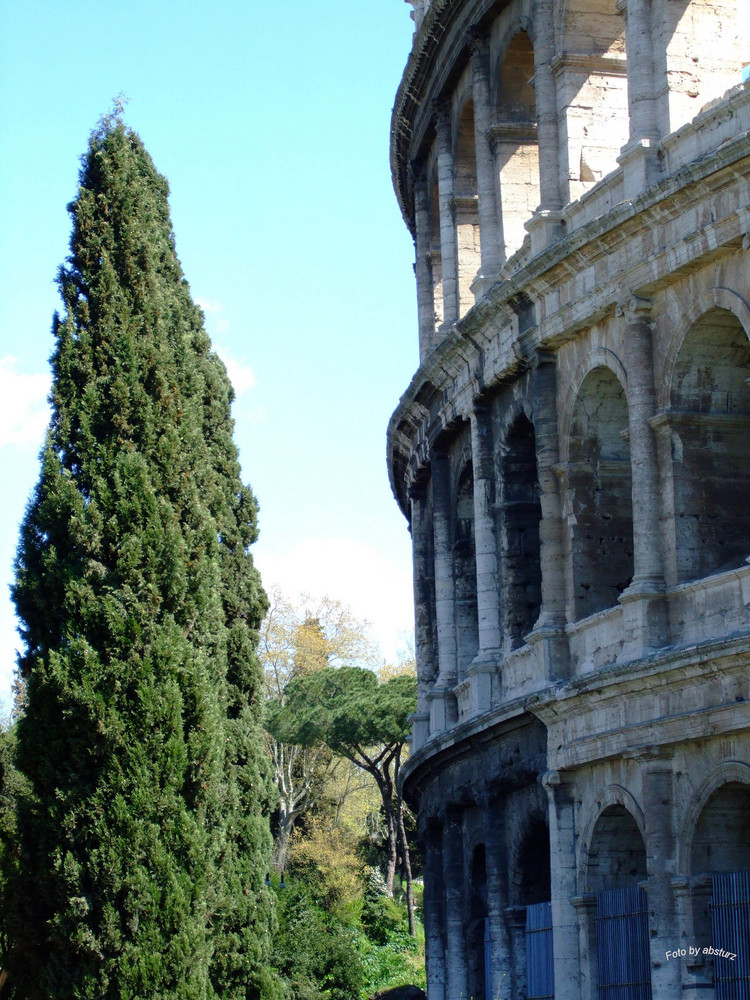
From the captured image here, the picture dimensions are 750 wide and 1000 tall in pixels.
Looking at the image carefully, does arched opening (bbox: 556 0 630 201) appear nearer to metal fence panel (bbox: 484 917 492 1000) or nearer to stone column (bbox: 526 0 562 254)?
stone column (bbox: 526 0 562 254)

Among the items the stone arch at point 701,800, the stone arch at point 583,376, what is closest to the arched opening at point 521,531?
the stone arch at point 583,376

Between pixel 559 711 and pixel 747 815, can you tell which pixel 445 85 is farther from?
pixel 747 815

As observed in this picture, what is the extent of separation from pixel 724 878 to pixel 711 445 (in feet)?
13.8

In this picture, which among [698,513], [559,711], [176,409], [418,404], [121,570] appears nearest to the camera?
[121,570]

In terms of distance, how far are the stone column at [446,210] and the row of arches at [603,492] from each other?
235 cm

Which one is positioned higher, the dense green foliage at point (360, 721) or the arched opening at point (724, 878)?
the dense green foliage at point (360, 721)

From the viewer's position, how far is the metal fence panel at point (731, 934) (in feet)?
46.1

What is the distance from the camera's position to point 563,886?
663 inches

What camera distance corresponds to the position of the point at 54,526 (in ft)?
46.4

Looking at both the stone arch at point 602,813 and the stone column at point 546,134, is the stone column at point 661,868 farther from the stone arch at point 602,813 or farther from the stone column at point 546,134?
the stone column at point 546,134

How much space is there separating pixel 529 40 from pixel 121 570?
10.3 m

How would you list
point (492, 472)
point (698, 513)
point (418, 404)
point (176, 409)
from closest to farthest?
point (176, 409) → point (698, 513) → point (492, 472) → point (418, 404)

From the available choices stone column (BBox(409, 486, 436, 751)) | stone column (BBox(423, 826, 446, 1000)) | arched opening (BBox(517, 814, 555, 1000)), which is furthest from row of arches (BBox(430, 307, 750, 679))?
→ stone column (BBox(423, 826, 446, 1000))

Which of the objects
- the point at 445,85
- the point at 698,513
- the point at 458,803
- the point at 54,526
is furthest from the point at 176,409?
the point at 445,85
